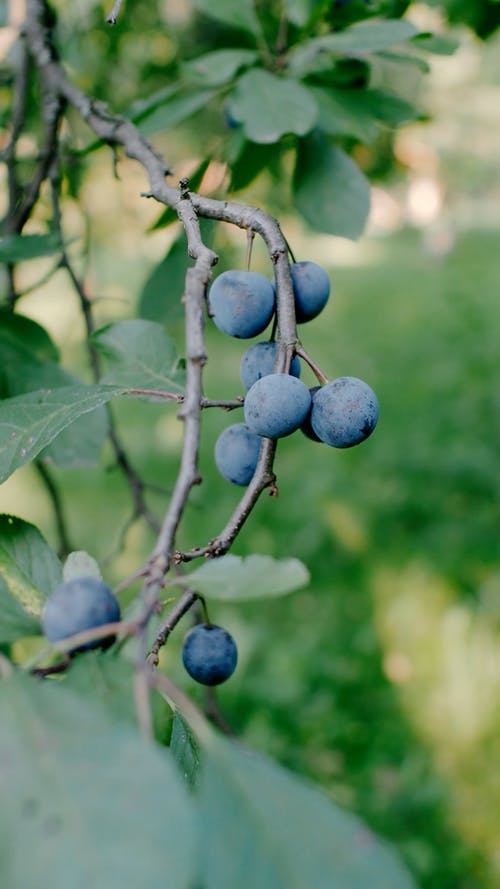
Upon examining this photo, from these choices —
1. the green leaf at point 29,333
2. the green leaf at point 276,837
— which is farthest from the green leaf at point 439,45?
the green leaf at point 276,837

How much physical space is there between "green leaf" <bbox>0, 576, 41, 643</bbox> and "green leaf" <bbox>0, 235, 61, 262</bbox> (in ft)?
2.16

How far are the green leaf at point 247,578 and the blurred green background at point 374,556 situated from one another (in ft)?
2.90

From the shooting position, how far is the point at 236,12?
65.1 inches

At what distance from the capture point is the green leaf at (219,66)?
4.90 feet

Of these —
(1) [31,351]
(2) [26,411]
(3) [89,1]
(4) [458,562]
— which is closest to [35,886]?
(2) [26,411]

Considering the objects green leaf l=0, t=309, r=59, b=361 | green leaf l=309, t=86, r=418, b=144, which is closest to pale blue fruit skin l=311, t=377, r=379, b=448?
green leaf l=0, t=309, r=59, b=361

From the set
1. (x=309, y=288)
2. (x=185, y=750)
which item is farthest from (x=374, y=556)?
(x=185, y=750)

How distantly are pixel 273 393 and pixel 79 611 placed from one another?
296 mm

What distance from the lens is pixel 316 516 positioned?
4254mm

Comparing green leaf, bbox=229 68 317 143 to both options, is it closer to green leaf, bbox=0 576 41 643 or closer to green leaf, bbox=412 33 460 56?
green leaf, bbox=412 33 460 56

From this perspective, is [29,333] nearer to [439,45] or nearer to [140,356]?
[140,356]

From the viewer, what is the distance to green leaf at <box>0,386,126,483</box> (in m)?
0.93

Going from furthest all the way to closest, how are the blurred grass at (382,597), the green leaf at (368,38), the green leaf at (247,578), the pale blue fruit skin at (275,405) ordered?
the blurred grass at (382,597) < the green leaf at (368,38) < the pale blue fruit skin at (275,405) < the green leaf at (247,578)

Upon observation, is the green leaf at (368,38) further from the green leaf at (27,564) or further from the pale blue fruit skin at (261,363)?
the green leaf at (27,564)
